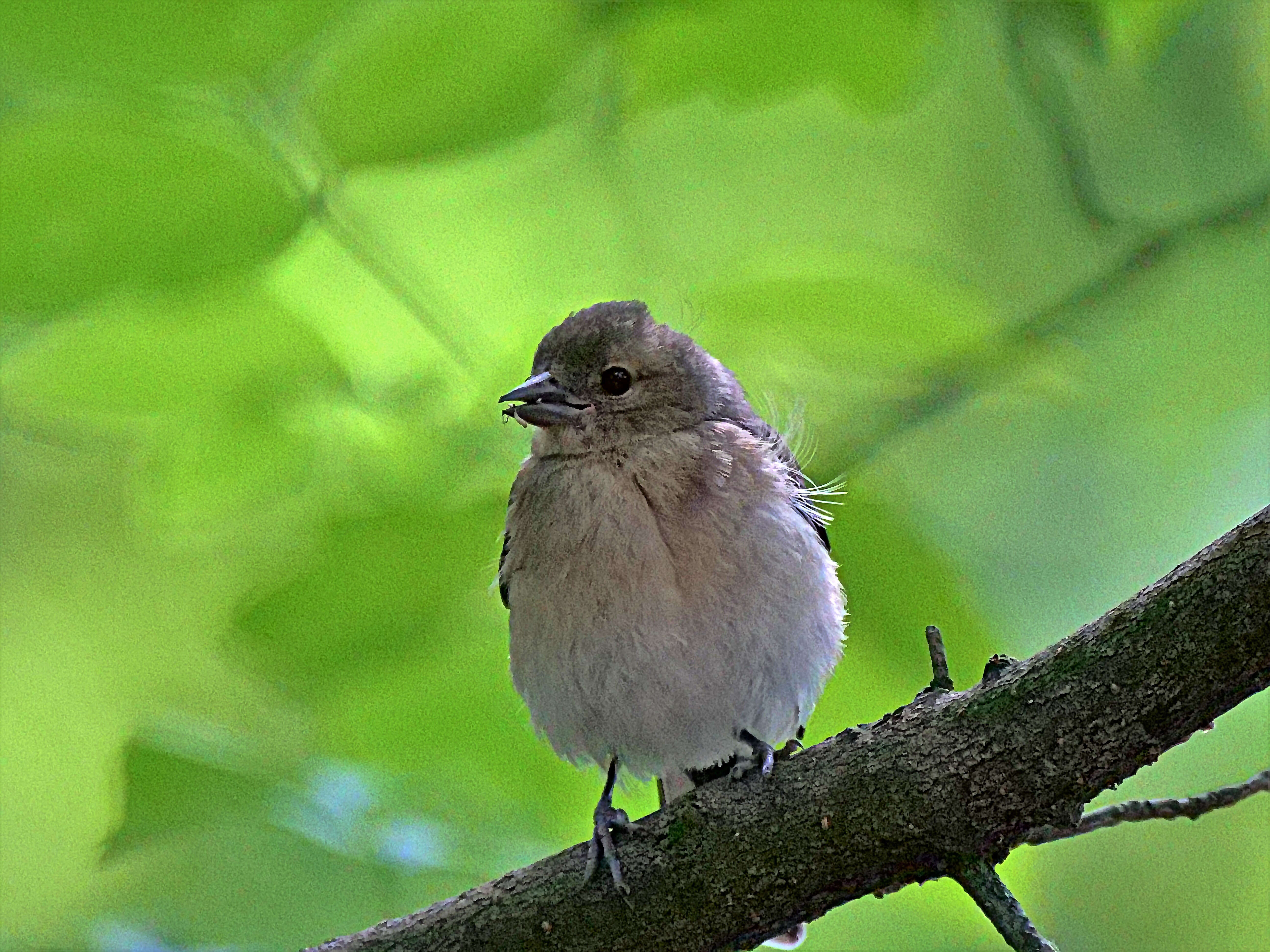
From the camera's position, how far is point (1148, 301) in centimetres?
450

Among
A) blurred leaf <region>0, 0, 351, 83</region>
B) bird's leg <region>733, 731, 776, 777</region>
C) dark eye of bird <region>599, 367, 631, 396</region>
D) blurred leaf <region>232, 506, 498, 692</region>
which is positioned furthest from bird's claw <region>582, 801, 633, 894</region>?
blurred leaf <region>0, 0, 351, 83</region>

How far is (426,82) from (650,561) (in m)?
1.74

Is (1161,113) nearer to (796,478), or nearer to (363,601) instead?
(796,478)

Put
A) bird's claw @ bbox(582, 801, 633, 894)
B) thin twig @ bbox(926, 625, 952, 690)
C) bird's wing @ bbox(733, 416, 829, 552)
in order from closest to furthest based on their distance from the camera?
1. thin twig @ bbox(926, 625, 952, 690)
2. bird's claw @ bbox(582, 801, 633, 894)
3. bird's wing @ bbox(733, 416, 829, 552)

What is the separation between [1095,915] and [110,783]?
409 cm

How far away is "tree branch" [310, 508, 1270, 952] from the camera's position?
3182 mm

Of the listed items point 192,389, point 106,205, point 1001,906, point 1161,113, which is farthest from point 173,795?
point 1161,113

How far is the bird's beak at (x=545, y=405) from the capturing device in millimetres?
4426

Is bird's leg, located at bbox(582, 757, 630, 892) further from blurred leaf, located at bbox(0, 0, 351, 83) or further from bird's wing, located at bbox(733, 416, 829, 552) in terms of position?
blurred leaf, located at bbox(0, 0, 351, 83)

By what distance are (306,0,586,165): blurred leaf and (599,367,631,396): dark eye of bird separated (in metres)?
1.43

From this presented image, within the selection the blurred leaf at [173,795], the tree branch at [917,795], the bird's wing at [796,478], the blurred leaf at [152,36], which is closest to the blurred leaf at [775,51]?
the blurred leaf at [152,36]

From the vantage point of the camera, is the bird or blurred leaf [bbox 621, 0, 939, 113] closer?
blurred leaf [bbox 621, 0, 939, 113]

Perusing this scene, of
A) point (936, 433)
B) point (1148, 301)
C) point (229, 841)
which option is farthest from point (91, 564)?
point (1148, 301)

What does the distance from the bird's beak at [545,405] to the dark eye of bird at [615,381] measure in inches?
5.0
